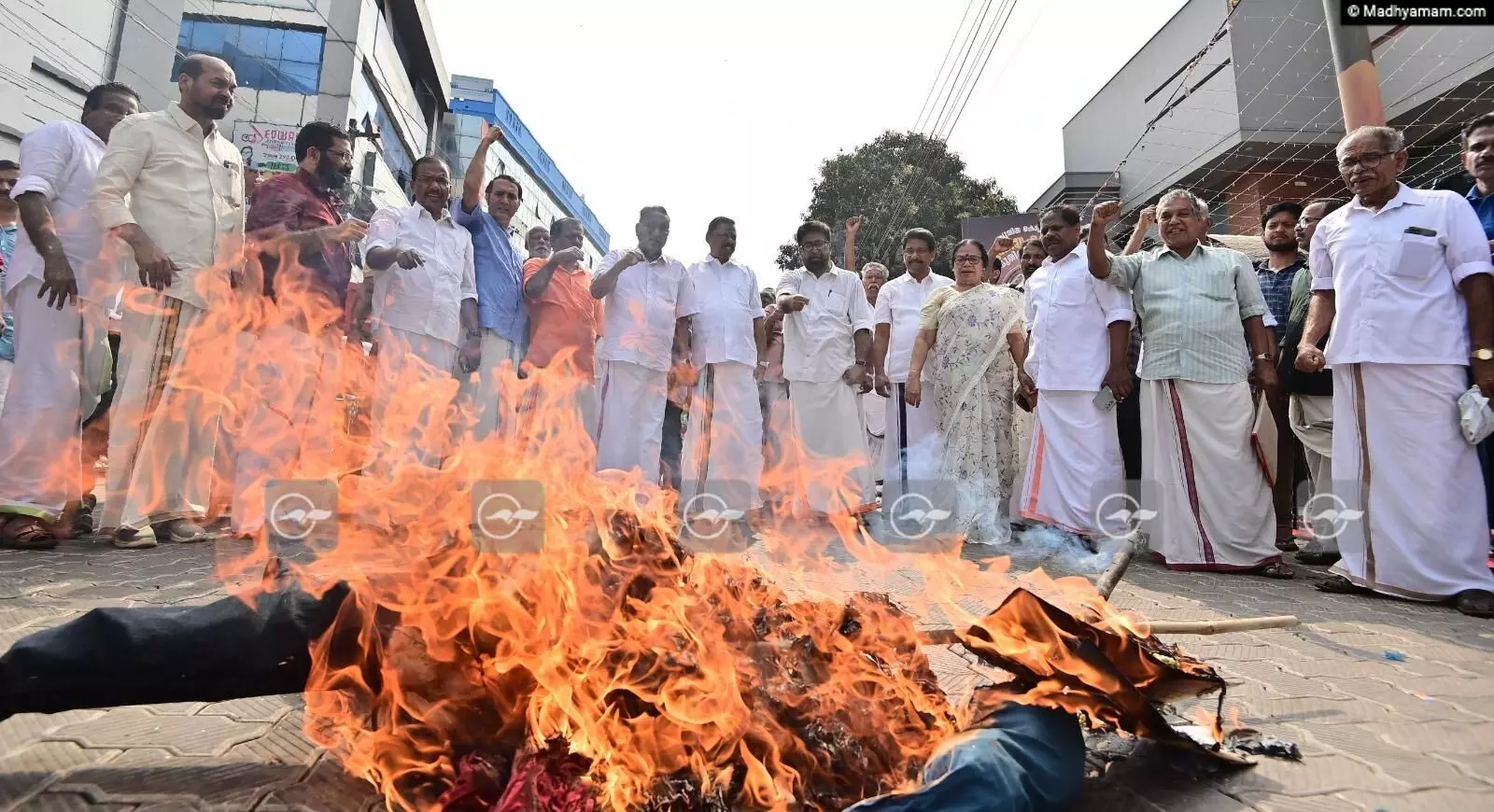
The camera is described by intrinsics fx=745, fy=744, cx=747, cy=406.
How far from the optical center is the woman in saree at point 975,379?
5.48 meters

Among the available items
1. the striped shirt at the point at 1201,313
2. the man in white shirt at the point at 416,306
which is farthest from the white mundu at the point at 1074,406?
the man in white shirt at the point at 416,306

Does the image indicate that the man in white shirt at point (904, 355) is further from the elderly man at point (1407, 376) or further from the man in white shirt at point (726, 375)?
the elderly man at point (1407, 376)

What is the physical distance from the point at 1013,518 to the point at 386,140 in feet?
107

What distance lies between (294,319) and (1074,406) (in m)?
4.87

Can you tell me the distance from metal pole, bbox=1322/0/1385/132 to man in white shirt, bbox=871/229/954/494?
441 cm

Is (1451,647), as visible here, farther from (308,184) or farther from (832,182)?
(832,182)

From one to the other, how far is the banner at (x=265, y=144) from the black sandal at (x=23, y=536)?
72.3ft

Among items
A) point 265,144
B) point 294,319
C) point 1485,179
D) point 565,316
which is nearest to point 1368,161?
point 1485,179

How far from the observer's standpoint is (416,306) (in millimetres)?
4902

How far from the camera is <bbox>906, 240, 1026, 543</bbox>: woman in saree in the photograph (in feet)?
18.0

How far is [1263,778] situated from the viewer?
5.36 ft

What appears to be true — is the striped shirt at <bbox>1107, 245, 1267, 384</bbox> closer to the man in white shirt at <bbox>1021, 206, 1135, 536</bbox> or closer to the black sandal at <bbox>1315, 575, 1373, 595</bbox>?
the man in white shirt at <bbox>1021, 206, 1135, 536</bbox>

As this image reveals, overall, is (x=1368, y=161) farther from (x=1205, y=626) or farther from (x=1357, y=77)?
(x=1357, y=77)

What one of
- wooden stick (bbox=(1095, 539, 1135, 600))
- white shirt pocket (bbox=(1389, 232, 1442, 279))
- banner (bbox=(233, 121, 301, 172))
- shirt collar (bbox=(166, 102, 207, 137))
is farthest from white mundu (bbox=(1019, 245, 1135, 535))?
banner (bbox=(233, 121, 301, 172))
